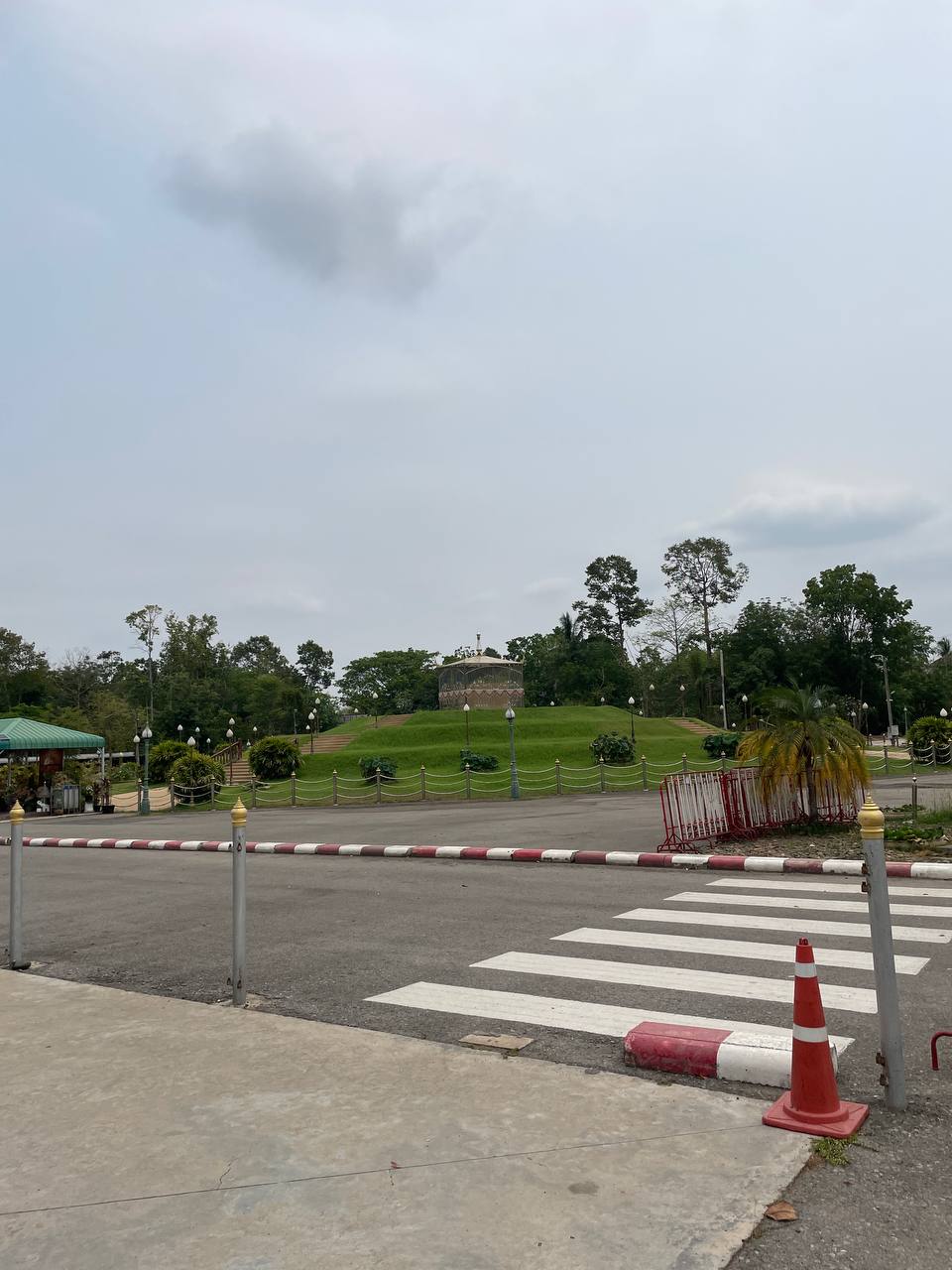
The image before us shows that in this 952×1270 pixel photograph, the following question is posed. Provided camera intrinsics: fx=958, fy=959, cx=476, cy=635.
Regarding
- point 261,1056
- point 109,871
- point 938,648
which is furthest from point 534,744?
point 938,648

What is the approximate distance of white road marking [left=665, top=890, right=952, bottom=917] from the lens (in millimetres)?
9008

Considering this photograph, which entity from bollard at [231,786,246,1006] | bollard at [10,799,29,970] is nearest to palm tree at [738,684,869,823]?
bollard at [231,786,246,1006]

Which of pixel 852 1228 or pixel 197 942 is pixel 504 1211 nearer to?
pixel 852 1228

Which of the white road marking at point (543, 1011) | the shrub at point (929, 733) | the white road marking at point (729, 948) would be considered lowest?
the white road marking at point (729, 948)

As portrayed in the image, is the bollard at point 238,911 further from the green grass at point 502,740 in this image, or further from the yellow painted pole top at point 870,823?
the green grass at point 502,740

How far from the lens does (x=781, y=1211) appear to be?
11.2ft

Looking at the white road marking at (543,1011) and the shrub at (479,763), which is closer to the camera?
the white road marking at (543,1011)

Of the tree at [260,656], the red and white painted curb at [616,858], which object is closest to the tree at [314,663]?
the tree at [260,656]

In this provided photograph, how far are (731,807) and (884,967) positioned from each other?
10.9 meters

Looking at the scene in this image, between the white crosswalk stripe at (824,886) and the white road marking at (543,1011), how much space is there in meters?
5.05

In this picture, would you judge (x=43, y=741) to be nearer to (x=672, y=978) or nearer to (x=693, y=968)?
(x=693, y=968)

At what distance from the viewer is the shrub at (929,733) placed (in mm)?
40375

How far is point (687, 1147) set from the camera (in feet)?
12.9

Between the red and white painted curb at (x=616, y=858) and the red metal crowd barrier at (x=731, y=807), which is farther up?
the red metal crowd barrier at (x=731, y=807)
